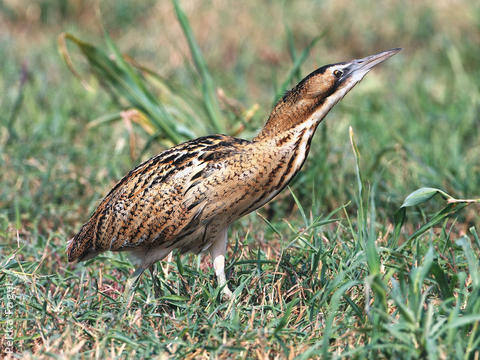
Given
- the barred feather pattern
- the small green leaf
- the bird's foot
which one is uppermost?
the barred feather pattern

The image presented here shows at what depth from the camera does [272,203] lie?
447 centimetres

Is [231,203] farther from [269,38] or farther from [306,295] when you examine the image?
[269,38]

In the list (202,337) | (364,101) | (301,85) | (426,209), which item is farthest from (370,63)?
(364,101)

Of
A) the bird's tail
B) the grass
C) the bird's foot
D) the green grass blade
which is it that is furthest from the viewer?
the green grass blade

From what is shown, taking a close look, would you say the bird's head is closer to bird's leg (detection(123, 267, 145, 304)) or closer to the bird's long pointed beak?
the bird's long pointed beak

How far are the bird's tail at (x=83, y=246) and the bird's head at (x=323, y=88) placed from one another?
101 cm

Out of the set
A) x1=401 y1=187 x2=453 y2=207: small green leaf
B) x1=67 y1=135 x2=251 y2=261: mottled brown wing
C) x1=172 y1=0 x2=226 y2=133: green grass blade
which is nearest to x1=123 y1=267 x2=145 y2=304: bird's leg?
x1=67 y1=135 x2=251 y2=261: mottled brown wing

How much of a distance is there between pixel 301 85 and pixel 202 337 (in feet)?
3.49

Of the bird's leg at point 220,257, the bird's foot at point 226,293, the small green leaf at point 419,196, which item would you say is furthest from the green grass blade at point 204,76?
the small green leaf at point 419,196

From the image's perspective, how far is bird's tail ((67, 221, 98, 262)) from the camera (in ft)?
11.0

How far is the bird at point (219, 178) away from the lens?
2936mm

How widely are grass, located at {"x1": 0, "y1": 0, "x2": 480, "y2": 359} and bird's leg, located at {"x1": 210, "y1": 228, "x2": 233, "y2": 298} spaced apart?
53 mm

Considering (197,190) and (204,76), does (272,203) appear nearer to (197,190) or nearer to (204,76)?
(204,76)

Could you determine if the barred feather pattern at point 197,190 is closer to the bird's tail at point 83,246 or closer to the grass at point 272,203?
the bird's tail at point 83,246
